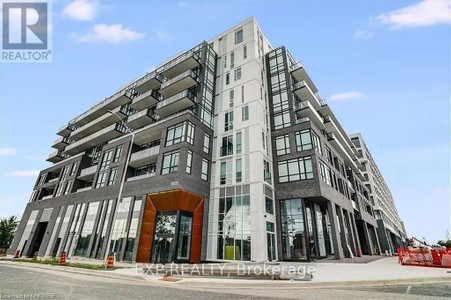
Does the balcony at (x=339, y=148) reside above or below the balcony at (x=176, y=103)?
below

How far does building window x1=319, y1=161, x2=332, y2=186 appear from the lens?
27.6 metres

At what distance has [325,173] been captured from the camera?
2903cm

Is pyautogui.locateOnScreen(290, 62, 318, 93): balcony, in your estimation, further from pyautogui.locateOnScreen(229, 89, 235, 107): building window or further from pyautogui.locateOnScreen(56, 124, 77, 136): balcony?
pyautogui.locateOnScreen(56, 124, 77, 136): balcony

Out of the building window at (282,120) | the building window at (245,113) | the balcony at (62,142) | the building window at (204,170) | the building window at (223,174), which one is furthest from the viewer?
the balcony at (62,142)

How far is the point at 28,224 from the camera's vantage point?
140ft

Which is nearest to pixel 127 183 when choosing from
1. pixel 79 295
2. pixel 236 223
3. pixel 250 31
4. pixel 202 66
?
pixel 236 223

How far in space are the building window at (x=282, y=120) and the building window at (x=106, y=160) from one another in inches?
982

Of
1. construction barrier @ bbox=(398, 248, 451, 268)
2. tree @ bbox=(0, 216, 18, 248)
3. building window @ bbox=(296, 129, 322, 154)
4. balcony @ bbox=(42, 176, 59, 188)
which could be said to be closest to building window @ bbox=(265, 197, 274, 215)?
building window @ bbox=(296, 129, 322, 154)

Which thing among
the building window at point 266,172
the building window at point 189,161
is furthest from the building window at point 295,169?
the building window at point 189,161

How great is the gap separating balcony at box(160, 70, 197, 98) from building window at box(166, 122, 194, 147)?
786 cm

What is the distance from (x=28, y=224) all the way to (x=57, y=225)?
1296cm

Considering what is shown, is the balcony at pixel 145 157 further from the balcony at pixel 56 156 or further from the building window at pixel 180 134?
the balcony at pixel 56 156

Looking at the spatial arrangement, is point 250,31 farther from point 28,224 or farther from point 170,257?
point 28,224

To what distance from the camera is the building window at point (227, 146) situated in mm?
28969
